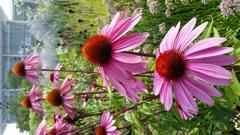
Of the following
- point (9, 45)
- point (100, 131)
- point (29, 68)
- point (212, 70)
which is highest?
point (212, 70)

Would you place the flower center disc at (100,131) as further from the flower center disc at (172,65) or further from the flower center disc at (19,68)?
the flower center disc at (172,65)

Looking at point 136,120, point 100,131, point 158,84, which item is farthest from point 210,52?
point 100,131

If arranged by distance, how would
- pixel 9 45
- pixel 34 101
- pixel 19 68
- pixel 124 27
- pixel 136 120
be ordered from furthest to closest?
1. pixel 9 45
2. pixel 34 101
3. pixel 19 68
4. pixel 136 120
5. pixel 124 27

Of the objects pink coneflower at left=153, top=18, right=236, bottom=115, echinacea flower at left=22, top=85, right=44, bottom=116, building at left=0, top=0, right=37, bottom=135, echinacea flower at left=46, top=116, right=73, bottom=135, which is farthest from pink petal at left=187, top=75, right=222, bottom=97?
building at left=0, top=0, right=37, bottom=135

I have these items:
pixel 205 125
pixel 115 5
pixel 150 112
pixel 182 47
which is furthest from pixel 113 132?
pixel 115 5

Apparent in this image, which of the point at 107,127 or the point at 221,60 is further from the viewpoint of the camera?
the point at 107,127

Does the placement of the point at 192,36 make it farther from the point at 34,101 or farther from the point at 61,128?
the point at 34,101

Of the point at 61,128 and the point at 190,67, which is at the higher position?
the point at 190,67

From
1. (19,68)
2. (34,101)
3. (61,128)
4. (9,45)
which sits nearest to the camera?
(61,128)
